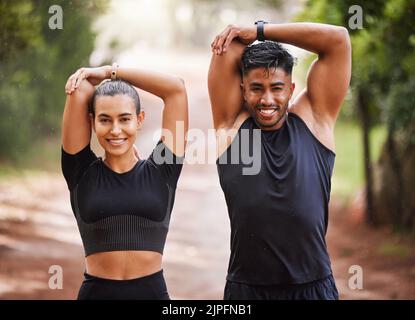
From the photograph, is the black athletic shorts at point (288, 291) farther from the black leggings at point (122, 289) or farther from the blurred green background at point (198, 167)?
the blurred green background at point (198, 167)

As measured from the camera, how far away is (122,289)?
8.63 feet

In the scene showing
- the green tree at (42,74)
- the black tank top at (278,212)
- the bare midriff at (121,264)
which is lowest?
the bare midriff at (121,264)

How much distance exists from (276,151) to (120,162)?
2.12ft

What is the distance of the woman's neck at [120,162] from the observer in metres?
2.70

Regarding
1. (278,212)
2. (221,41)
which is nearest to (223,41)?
(221,41)

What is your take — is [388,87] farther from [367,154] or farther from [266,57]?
[266,57]

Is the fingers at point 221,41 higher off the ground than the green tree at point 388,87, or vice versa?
the green tree at point 388,87

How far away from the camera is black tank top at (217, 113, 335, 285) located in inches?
103

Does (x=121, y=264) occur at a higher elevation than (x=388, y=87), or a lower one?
lower

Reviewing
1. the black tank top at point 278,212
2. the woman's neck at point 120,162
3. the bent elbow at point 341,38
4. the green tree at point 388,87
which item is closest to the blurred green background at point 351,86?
the green tree at point 388,87

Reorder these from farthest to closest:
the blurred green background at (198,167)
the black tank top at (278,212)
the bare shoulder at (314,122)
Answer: the blurred green background at (198,167) < the bare shoulder at (314,122) < the black tank top at (278,212)

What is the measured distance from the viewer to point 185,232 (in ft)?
28.2

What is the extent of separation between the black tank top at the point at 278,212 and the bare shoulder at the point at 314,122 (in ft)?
0.26

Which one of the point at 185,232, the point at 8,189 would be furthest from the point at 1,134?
the point at 185,232
